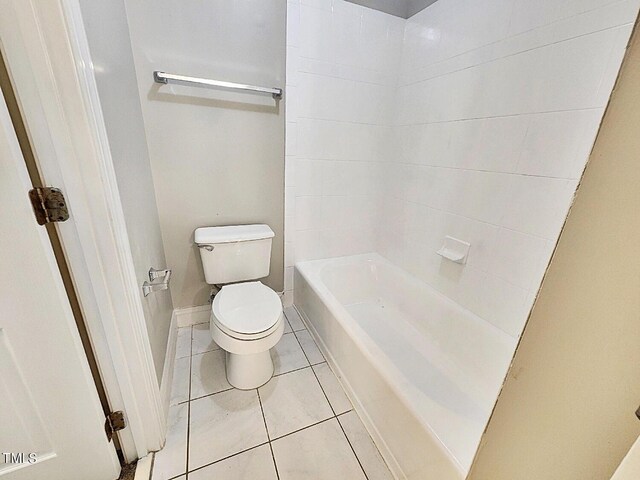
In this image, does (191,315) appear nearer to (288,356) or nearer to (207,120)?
(288,356)

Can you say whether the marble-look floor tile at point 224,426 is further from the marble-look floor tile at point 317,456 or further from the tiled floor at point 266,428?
the marble-look floor tile at point 317,456

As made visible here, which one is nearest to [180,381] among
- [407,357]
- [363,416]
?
[363,416]

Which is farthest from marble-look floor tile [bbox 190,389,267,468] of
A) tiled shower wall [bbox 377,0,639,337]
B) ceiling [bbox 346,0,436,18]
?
ceiling [bbox 346,0,436,18]

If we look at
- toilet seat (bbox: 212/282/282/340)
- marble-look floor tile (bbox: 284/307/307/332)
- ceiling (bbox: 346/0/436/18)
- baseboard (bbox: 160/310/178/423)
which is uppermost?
ceiling (bbox: 346/0/436/18)

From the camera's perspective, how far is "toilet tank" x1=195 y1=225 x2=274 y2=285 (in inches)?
59.9

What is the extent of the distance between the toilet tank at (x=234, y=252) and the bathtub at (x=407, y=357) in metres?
0.35

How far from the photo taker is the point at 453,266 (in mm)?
1505

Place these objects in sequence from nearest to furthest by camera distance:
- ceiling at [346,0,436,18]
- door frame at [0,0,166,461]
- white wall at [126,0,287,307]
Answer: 1. door frame at [0,0,166,461]
2. white wall at [126,0,287,307]
3. ceiling at [346,0,436,18]

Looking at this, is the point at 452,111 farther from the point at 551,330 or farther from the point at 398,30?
the point at 551,330

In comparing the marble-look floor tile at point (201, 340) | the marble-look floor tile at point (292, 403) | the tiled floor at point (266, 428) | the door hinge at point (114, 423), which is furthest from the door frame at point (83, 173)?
the marble-look floor tile at point (201, 340)

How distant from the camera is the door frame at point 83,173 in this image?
0.57 meters

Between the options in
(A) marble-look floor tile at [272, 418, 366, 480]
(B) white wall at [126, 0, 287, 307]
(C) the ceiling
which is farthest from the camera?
(C) the ceiling

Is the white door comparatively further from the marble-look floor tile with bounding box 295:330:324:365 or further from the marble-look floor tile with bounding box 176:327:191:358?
the marble-look floor tile with bounding box 295:330:324:365

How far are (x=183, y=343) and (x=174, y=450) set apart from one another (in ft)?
2.20
